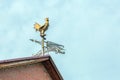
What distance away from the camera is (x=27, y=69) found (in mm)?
24281

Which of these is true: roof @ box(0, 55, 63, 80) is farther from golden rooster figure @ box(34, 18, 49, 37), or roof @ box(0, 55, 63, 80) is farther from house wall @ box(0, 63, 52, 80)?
golden rooster figure @ box(34, 18, 49, 37)

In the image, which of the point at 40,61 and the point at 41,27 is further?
the point at 41,27

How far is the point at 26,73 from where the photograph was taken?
79.0ft

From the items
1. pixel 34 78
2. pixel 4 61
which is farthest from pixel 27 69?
pixel 4 61

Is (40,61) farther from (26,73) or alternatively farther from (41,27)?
(41,27)

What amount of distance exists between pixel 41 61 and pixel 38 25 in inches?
70.7

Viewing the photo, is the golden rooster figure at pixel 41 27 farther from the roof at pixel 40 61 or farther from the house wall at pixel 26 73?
the house wall at pixel 26 73

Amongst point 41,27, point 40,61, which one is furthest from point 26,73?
point 41,27

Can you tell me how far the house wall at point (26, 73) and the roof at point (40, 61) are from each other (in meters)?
0.22

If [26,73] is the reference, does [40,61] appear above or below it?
above

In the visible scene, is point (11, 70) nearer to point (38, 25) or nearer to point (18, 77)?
point (18, 77)

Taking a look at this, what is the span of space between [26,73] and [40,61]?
124 cm

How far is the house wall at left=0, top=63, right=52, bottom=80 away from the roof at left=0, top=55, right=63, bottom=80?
22 centimetres

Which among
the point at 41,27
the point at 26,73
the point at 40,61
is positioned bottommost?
the point at 26,73
